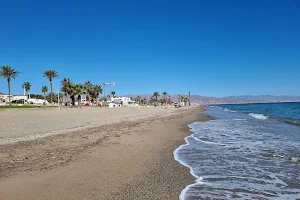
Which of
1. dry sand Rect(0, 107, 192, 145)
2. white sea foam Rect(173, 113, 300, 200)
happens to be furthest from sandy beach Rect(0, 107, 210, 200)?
dry sand Rect(0, 107, 192, 145)

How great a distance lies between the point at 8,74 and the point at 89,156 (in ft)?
274

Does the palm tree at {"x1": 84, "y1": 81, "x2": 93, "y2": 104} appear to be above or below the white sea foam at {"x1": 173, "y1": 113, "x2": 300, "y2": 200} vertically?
above

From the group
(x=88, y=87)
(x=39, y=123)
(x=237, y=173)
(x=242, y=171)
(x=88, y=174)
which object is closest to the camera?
(x=88, y=174)

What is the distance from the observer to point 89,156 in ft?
28.0

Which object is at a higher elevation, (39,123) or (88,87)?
(88,87)

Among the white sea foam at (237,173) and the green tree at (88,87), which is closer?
the white sea foam at (237,173)

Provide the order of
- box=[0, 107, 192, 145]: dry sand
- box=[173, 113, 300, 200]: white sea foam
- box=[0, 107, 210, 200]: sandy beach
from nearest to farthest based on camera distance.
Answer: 1. box=[0, 107, 210, 200]: sandy beach
2. box=[173, 113, 300, 200]: white sea foam
3. box=[0, 107, 192, 145]: dry sand

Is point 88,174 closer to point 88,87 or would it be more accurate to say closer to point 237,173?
point 237,173

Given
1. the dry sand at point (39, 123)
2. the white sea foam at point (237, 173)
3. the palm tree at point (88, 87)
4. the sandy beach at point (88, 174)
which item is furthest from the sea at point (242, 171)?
the palm tree at point (88, 87)

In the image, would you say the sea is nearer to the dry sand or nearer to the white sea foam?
the white sea foam

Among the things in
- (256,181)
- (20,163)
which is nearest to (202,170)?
(256,181)

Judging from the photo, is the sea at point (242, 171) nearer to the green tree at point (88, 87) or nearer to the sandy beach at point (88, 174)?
the sandy beach at point (88, 174)

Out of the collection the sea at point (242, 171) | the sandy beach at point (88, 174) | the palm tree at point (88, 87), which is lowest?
the sea at point (242, 171)

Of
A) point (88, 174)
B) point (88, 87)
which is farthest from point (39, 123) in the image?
point (88, 87)
